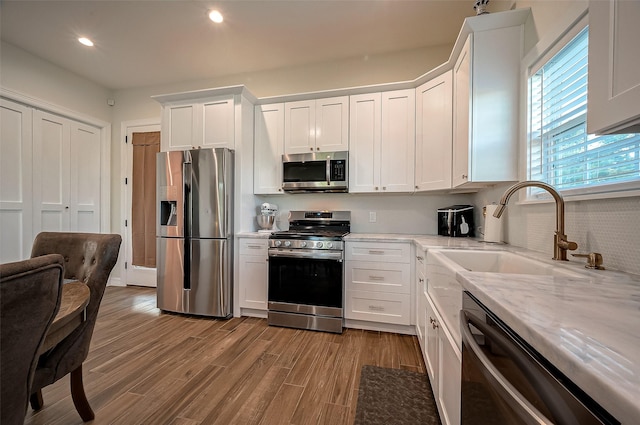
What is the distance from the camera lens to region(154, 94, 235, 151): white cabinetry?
2.82 metres

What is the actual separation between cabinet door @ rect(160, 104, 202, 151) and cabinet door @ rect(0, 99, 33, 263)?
5.22 feet

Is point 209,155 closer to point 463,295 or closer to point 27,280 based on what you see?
point 27,280

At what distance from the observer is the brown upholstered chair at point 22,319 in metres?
0.55

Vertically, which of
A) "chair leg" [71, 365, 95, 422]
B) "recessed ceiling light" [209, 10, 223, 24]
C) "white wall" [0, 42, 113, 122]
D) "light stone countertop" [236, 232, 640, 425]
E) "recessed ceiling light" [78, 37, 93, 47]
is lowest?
"chair leg" [71, 365, 95, 422]

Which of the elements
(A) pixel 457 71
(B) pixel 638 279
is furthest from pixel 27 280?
(A) pixel 457 71

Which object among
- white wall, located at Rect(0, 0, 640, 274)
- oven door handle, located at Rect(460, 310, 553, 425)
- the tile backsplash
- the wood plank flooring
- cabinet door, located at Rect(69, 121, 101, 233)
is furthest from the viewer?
cabinet door, located at Rect(69, 121, 101, 233)

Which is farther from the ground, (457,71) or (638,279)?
(457,71)

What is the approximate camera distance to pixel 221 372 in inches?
70.4

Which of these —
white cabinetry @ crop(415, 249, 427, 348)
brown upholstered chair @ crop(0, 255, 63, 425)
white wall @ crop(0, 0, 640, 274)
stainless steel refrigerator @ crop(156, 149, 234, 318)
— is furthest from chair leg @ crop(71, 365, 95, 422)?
white wall @ crop(0, 0, 640, 274)

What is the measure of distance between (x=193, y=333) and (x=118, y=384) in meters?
0.73

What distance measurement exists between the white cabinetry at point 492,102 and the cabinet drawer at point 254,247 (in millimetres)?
2009

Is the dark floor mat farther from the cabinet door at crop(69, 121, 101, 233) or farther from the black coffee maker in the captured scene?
the cabinet door at crop(69, 121, 101, 233)

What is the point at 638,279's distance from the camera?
0.84m

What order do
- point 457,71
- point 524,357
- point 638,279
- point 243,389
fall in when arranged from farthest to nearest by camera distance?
point 457,71 → point 243,389 → point 638,279 → point 524,357
